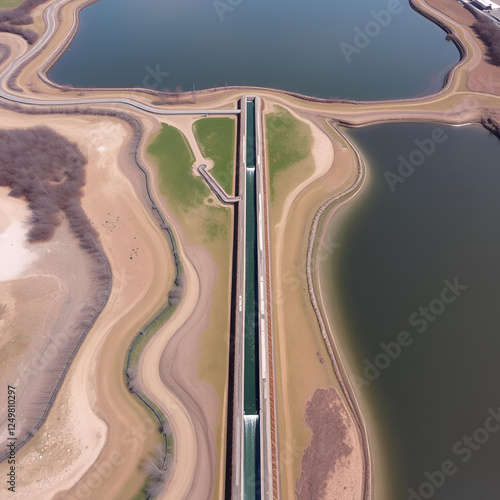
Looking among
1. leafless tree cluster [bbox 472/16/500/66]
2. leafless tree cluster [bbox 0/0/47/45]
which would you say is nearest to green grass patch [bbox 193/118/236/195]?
leafless tree cluster [bbox 0/0/47/45]

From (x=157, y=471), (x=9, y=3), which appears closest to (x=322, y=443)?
(x=157, y=471)

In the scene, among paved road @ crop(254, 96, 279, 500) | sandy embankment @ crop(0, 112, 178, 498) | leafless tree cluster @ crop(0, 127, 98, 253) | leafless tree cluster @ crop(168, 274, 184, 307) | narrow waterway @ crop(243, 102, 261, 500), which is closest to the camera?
paved road @ crop(254, 96, 279, 500)

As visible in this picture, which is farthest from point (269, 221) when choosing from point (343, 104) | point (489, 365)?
point (343, 104)

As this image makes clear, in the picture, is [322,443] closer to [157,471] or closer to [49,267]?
[157,471]

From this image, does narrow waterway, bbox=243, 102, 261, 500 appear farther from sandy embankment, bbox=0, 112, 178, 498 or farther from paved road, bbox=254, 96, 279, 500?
sandy embankment, bbox=0, 112, 178, 498

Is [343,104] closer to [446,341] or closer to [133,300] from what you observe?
[446,341]

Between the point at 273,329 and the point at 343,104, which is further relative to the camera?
the point at 343,104

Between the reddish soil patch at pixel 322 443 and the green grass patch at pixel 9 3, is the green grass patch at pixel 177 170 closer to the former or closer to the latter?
the reddish soil patch at pixel 322 443
